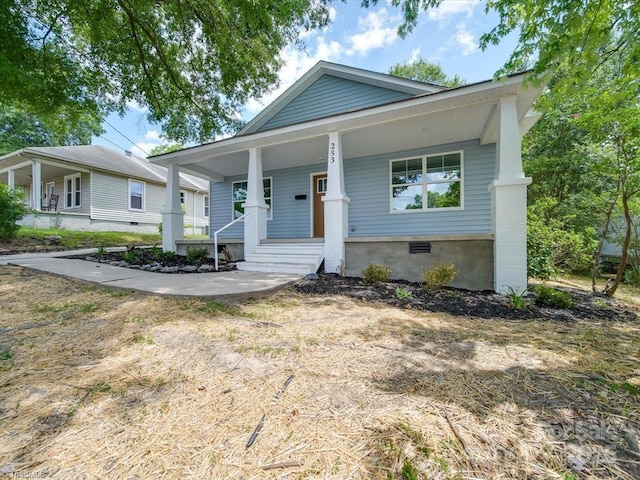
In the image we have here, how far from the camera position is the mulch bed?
3.41 m

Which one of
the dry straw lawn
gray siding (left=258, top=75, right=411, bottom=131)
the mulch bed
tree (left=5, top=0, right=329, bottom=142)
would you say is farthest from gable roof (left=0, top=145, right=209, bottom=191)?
the dry straw lawn

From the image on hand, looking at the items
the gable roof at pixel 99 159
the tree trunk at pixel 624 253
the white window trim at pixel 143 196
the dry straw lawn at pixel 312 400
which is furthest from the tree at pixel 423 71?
the dry straw lawn at pixel 312 400

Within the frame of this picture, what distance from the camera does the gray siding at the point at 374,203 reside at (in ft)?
22.0

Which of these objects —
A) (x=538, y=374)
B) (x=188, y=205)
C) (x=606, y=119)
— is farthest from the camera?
(x=188, y=205)

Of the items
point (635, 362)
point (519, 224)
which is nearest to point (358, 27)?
point (519, 224)

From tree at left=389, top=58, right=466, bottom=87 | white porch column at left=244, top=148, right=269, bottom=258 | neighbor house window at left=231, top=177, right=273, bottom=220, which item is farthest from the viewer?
tree at left=389, top=58, right=466, bottom=87

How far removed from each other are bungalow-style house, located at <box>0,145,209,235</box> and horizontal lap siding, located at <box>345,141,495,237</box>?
9.13m

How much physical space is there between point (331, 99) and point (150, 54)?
16.4ft

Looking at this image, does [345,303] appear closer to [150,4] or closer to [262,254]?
[262,254]

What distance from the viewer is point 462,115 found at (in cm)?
536

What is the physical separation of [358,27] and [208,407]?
28.5 feet

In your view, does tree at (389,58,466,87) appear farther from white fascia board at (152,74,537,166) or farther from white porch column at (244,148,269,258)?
white porch column at (244,148,269,258)

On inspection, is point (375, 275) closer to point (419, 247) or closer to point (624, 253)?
point (419, 247)

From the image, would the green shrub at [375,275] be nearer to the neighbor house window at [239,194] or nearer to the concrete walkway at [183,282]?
the concrete walkway at [183,282]
